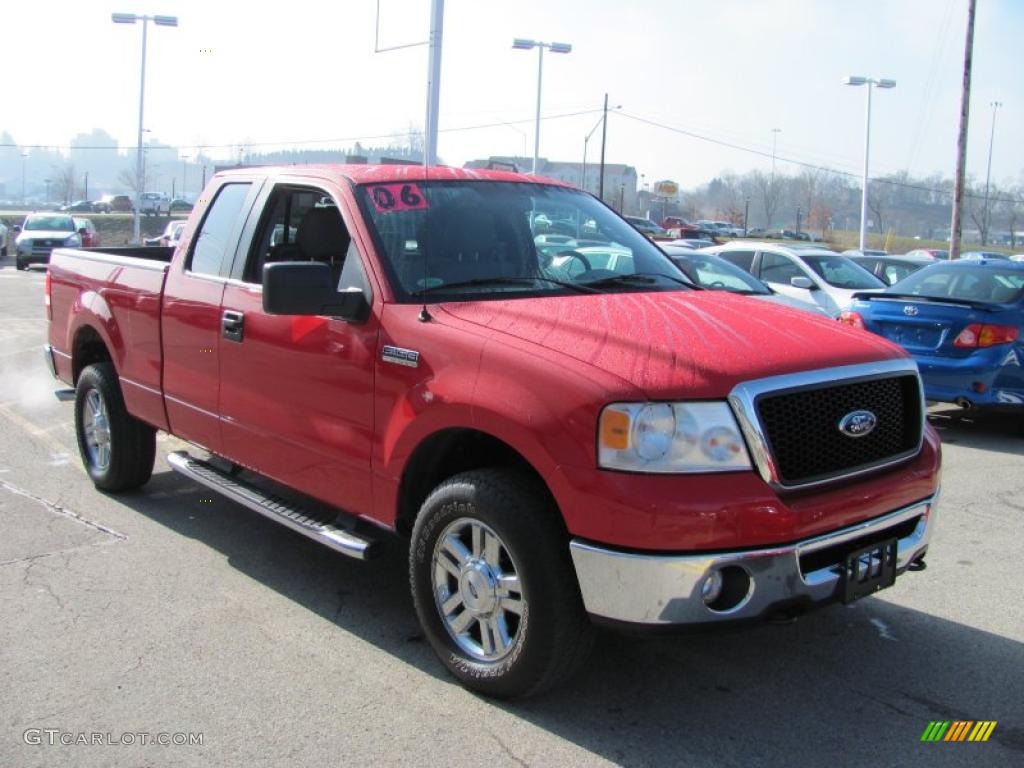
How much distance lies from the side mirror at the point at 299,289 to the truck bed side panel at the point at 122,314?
186 centimetres

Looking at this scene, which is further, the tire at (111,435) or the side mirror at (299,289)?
the tire at (111,435)

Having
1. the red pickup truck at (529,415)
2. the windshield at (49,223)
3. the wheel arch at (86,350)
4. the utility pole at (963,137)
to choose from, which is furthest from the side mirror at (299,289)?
the windshield at (49,223)

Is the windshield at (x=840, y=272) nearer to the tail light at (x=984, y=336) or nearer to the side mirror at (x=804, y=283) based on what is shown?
the side mirror at (x=804, y=283)

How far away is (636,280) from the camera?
4617 millimetres

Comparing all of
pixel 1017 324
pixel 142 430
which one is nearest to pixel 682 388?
pixel 142 430

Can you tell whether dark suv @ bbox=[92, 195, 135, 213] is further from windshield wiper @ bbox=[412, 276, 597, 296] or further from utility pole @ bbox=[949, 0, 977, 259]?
windshield wiper @ bbox=[412, 276, 597, 296]

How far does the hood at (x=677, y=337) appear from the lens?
129 inches

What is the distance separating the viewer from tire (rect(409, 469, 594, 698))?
3.35 metres

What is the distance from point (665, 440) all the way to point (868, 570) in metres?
0.93

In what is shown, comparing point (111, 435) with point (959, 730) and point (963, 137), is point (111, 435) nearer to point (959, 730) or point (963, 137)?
point (959, 730)

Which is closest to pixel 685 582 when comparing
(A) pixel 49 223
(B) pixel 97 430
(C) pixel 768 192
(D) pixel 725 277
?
(B) pixel 97 430

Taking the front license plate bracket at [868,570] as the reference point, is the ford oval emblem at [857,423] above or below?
above

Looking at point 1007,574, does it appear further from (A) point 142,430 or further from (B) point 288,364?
(A) point 142,430

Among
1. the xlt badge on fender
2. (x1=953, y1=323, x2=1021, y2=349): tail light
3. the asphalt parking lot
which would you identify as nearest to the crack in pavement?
the asphalt parking lot
